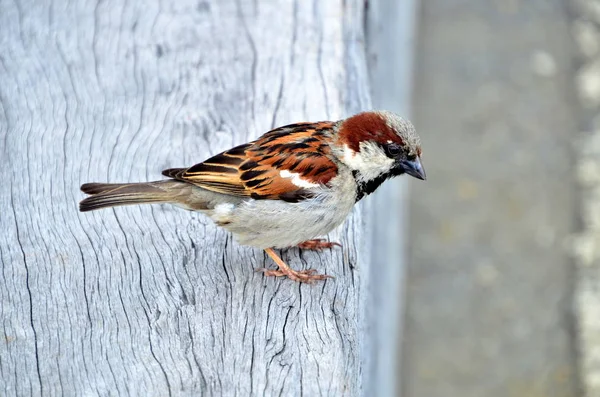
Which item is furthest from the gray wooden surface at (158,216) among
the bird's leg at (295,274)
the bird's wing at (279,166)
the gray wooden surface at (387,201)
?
the gray wooden surface at (387,201)

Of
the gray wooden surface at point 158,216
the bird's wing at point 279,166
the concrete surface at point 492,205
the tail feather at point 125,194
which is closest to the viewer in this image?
the gray wooden surface at point 158,216

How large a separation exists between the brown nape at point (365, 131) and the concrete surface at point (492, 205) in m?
2.93

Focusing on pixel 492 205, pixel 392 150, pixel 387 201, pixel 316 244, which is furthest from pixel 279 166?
pixel 492 205

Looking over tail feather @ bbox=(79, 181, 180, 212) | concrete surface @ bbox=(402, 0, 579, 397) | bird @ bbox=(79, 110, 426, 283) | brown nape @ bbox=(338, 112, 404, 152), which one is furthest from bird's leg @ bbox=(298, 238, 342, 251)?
concrete surface @ bbox=(402, 0, 579, 397)

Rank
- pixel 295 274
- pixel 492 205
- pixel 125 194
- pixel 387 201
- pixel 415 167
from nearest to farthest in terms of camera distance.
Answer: pixel 295 274 → pixel 125 194 → pixel 415 167 → pixel 387 201 → pixel 492 205

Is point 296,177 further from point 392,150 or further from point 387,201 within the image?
point 387,201

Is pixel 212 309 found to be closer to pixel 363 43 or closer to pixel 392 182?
pixel 363 43

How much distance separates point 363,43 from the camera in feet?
13.4

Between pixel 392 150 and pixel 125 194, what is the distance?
39.5 inches

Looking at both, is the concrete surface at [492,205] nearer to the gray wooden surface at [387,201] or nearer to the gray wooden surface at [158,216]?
the gray wooden surface at [387,201]

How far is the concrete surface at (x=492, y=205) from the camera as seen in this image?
6016 millimetres

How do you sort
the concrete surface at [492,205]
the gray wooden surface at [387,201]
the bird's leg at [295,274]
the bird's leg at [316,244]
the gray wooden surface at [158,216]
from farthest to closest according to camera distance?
1. the concrete surface at [492,205]
2. the gray wooden surface at [387,201]
3. the bird's leg at [316,244]
4. the bird's leg at [295,274]
5. the gray wooden surface at [158,216]

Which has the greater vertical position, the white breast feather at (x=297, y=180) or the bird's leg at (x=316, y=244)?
the white breast feather at (x=297, y=180)

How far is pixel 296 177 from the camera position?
3.43m
